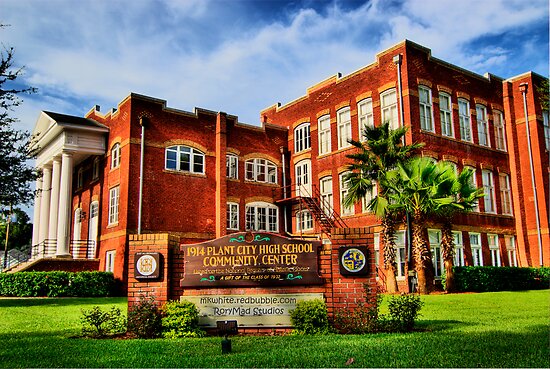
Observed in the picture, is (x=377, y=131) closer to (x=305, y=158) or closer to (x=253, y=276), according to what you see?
(x=305, y=158)

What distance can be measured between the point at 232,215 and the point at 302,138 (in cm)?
624

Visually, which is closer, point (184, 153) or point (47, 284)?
point (47, 284)

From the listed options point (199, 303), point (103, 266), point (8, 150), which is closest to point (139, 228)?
point (103, 266)

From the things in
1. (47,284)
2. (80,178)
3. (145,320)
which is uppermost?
(80,178)

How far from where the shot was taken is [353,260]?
955 centimetres

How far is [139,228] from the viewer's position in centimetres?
2498

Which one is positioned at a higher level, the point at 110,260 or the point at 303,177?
the point at 303,177

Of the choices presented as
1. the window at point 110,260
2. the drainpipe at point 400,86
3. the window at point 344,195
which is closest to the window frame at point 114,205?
the window at point 110,260

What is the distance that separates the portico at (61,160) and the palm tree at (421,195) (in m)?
15.8

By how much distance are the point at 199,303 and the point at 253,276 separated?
3.55 ft

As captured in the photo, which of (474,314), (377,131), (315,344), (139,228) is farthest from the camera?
(139,228)

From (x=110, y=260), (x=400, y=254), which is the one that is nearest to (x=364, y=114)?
(x=400, y=254)

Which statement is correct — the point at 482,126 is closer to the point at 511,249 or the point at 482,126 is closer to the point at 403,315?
the point at 511,249

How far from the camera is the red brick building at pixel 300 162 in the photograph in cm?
2569
